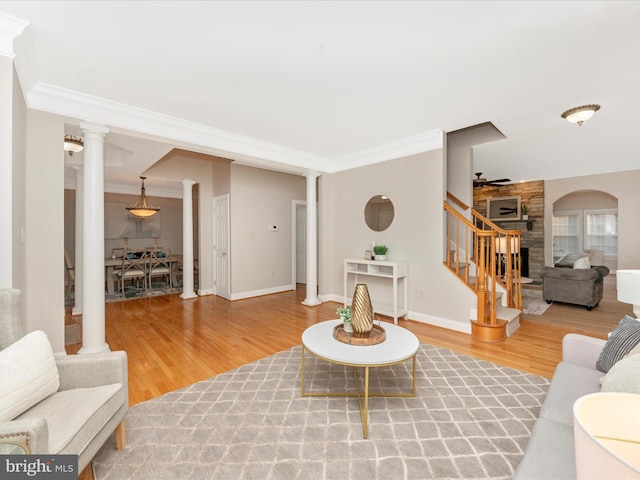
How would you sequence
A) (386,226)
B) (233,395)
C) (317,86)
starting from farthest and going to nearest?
(386,226) < (317,86) < (233,395)

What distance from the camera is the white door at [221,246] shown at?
18.2 feet

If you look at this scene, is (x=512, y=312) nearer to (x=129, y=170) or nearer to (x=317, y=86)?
(x=317, y=86)

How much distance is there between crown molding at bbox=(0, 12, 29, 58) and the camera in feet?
5.88

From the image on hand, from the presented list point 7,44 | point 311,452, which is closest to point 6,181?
point 7,44

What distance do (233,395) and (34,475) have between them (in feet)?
4.25

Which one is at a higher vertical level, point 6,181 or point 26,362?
point 6,181

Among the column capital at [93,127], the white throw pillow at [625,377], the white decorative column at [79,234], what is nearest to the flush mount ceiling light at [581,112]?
the white throw pillow at [625,377]

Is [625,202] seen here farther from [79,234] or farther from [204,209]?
[79,234]

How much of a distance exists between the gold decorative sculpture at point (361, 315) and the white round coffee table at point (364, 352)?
156mm

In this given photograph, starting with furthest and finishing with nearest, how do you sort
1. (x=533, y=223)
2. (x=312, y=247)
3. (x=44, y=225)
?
(x=533, y=223), (x=312, y=247), (x=44, y=225)

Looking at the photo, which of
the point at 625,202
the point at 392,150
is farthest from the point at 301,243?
the point at 625,202

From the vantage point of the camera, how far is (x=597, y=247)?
741 centimetres

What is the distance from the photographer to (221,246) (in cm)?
573

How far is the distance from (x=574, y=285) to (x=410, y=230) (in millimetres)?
2920
